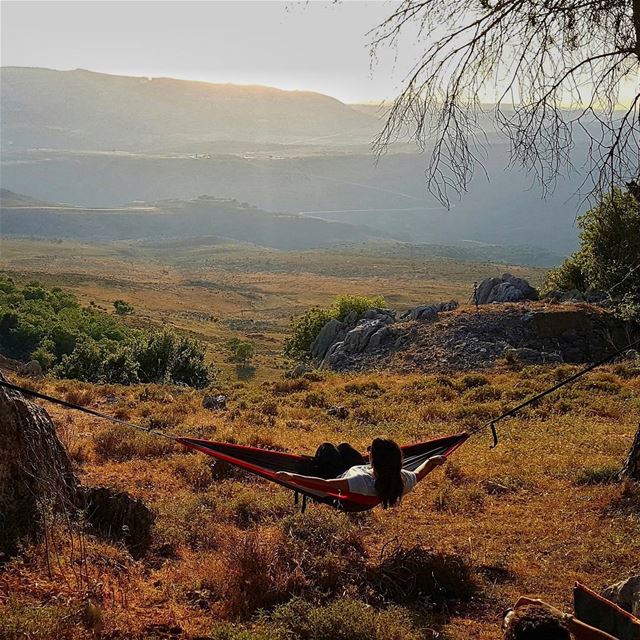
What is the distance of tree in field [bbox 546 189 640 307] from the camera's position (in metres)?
6.57

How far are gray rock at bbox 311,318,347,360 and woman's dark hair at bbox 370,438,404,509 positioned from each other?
26.1 m

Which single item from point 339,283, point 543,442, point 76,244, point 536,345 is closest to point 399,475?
point 543,442

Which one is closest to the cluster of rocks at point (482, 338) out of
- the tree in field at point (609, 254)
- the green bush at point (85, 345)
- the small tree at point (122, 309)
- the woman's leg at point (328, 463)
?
the tree in field at point (609, 254)

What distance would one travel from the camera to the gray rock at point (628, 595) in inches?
159

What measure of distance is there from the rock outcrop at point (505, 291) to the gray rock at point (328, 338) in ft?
22.6

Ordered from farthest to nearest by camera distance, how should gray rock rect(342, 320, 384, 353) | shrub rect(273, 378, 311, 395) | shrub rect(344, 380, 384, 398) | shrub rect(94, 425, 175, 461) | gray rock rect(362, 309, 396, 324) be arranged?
gray rock rect(362, 309, 396, 324) < gray rock rect(342, 320, 384, 353) < shrub rect(273, 378, 311, 395) < shrub rect(344, 380, 384, 398) < shrub rect(94, 425, 175, 461)

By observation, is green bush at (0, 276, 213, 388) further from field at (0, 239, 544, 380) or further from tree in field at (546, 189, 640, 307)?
tree in field at (546, 189, 640, 307)

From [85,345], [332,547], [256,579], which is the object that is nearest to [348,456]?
[332,547]

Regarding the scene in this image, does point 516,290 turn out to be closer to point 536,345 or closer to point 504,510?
point 536,345

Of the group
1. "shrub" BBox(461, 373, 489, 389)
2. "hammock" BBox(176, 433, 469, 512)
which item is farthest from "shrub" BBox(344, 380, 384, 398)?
"hammock" BBox(176, 433, 469, 512)

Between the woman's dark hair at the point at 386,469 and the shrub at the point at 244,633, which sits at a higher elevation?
the woman's dark hair at the point at 386,469

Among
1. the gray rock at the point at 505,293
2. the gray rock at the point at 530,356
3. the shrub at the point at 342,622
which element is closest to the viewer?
the shrub at the point at 342,622

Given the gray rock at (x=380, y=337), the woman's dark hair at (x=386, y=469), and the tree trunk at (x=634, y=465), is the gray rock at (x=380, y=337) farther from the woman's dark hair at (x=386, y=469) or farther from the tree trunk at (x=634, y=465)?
the woman's dark hair at (x=386, y=469)

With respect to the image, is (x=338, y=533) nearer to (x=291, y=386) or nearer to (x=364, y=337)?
(x=291, y=386)
